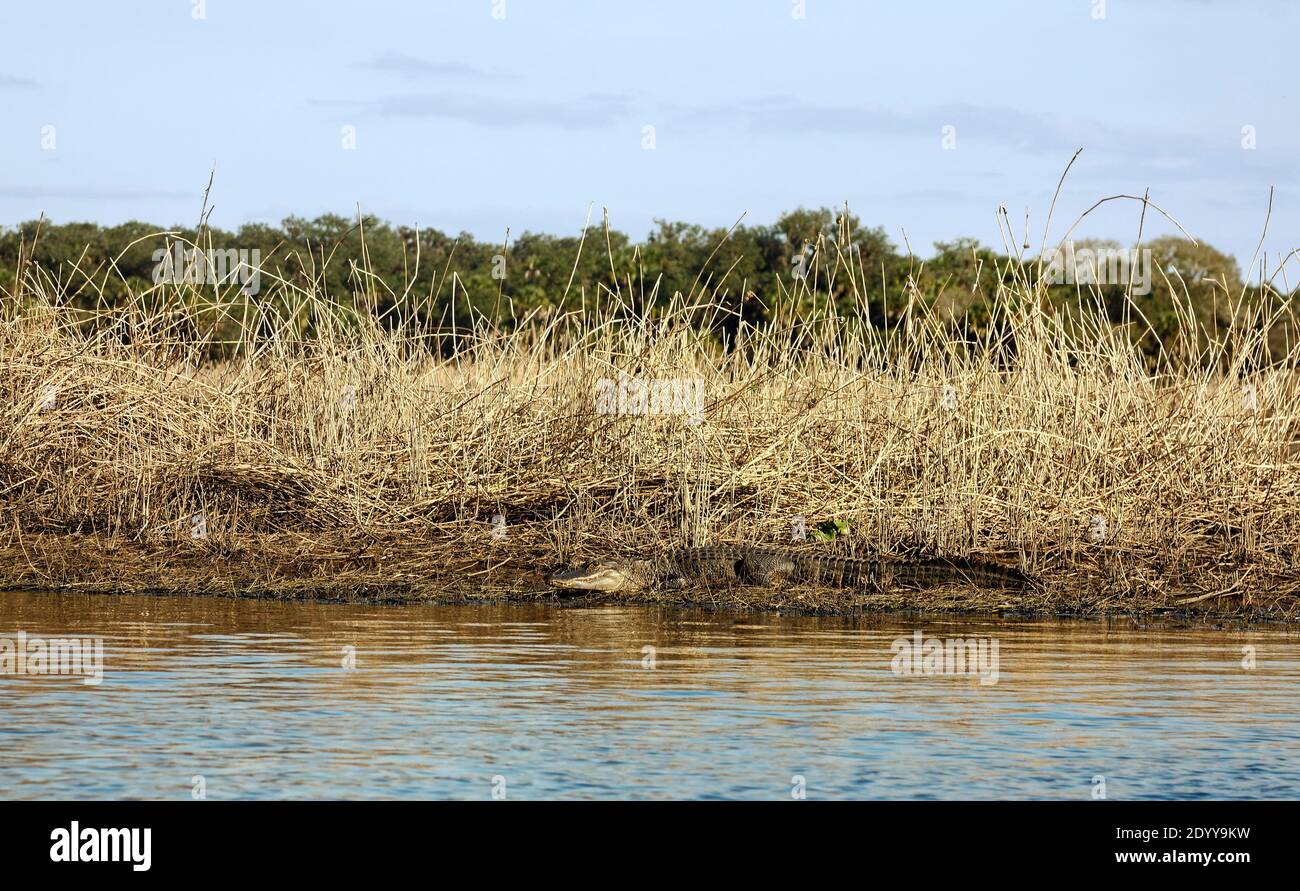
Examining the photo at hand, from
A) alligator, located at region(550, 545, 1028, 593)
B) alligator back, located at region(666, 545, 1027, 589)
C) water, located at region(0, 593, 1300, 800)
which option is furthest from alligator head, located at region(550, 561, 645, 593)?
water, located at region(0, 593, 1300, 800)

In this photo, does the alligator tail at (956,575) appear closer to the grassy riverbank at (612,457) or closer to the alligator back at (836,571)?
the alligator back at (836,571)

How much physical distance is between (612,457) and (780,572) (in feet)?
5.01

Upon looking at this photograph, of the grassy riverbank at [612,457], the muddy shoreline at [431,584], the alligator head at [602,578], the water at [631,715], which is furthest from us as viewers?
the grassy riverbank at [612,457]

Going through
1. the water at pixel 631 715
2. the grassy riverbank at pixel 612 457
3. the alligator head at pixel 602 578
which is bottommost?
the water at pixel 631 715

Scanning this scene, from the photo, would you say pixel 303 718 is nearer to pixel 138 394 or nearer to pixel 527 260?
pixel 138 394

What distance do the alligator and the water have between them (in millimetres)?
1237

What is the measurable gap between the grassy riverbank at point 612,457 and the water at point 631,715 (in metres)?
1.65

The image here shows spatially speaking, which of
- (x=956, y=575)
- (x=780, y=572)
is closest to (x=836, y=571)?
(x=780, y=572)

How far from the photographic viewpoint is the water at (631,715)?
526 cm

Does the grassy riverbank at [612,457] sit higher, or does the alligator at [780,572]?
the grassy riverbank at [612,457]

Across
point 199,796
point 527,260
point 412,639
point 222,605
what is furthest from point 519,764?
point 527,260

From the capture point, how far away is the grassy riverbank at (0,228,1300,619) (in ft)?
35.2

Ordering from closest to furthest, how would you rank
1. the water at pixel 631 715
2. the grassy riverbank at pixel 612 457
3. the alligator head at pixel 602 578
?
1. the water at pixel 631 715
2. the alligator head at pixel 602 578
3. the grassy riverbank at pixel 612 457

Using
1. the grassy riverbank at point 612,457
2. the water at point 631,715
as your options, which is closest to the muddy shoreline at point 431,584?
the grassy riverbank at point 612,457
